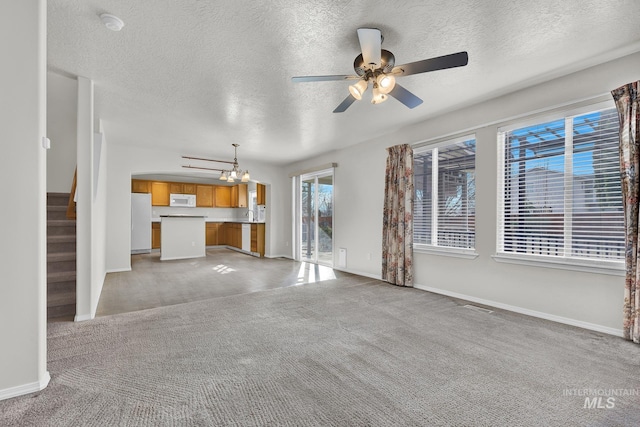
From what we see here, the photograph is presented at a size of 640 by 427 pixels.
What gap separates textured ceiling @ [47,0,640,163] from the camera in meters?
2.02

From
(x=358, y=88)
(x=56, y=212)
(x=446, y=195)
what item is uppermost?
(x=358, y=88)

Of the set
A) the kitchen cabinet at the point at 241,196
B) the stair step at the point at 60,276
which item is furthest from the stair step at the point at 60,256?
the kitchen cabinet at the point at 241,196

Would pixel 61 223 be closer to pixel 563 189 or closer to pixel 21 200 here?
pixel 21 200

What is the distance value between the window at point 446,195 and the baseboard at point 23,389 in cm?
435

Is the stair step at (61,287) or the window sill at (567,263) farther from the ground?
the window sill at (567,263)

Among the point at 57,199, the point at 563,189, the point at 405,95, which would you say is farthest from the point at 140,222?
the point at 563,189

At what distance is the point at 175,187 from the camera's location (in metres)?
9.20

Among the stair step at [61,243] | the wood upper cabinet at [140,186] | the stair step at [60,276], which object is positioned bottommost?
the stair step at [60,276]

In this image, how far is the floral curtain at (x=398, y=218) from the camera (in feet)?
14.8

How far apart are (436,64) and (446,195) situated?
2553mm

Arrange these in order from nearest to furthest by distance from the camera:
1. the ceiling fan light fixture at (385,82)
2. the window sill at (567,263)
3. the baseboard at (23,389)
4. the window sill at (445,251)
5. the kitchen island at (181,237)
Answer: the baseboard at (23,389) → the ceiling fan light fixture at (385,82) → the window sill at (567,263) → the window sill at (445,251) → the kitchen island at (181,237)

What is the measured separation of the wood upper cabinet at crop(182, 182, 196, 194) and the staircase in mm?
5852

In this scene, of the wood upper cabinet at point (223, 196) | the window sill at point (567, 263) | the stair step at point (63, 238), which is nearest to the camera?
the window sill at point (567, 263)

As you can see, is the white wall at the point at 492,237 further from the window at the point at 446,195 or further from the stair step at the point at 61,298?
the stair step at the point at 61,298
